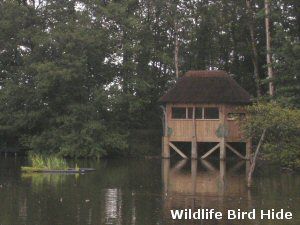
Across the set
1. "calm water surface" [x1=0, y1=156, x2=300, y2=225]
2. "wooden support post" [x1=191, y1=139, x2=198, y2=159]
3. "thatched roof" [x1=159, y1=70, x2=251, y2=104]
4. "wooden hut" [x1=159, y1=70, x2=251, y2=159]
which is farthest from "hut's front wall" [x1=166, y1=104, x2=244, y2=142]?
"calm water surface" [x1=0, y1=156, x2=300, y2=225]

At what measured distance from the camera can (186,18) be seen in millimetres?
45625

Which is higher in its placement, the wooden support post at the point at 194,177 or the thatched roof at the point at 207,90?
the thatched roof at the point at 207,90

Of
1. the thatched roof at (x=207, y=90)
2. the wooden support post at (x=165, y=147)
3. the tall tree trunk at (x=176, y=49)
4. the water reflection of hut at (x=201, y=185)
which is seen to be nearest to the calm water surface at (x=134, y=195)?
the water reflection of hut at (x=201, y=185)

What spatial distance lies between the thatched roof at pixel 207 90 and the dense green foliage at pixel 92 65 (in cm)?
249

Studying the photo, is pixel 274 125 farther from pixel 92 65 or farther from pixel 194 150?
pixel 92 65

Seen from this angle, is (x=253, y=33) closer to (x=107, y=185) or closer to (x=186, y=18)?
(x=186, y=18)

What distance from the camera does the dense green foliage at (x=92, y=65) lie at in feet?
129

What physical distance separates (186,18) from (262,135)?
23.8m

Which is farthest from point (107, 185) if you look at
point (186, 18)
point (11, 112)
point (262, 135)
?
point (186, 18)

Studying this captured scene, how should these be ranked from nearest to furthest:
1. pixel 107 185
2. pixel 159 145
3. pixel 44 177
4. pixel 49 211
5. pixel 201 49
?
1. pixel 49 211
2. pixel 107 185
3. pixel 44 177
4. pixel 159 145
5. pixel 201 49

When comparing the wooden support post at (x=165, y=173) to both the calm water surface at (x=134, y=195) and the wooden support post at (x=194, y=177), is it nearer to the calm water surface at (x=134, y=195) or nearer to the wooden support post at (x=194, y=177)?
the calm water surface at (x=134, y=195)

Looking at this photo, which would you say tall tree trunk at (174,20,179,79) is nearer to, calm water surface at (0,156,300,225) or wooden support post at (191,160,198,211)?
wooden support post at (191,160,198,211)

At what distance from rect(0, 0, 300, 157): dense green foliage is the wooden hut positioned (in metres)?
2.92

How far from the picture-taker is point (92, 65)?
4188 cm
